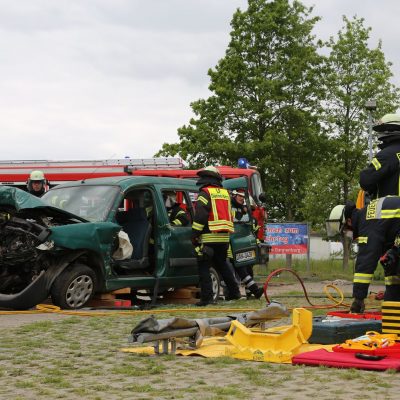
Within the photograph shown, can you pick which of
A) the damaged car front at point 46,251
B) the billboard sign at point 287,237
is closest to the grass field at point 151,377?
the damaged car front at point 46,251

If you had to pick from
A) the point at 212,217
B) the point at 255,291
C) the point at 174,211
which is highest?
the point at 174,211

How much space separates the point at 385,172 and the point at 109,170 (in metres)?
14.0

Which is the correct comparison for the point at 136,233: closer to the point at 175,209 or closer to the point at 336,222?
the point at 175,209

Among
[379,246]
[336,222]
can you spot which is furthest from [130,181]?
[379,246]

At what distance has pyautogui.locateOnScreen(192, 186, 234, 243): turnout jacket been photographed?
11141 millimetres

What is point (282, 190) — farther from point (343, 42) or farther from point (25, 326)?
point (25, 326)

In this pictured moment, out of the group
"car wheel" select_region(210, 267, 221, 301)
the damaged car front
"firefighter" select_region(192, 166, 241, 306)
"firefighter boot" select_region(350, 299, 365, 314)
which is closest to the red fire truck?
"car wheel" select_region(210, 267, 221, 301)

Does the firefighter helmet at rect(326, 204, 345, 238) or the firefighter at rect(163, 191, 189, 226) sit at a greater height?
the firefighter at rect(163, 191, 189, 226)

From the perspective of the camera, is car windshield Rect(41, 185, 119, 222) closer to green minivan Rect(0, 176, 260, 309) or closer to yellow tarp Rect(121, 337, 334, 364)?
green minivan Rect(0, 176, 260, 309)

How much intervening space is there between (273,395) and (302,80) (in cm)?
2720

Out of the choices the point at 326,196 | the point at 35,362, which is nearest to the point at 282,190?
the point at 326,196

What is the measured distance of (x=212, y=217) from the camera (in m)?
11.2

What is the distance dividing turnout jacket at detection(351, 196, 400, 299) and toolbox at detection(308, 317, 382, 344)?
2.50 ft

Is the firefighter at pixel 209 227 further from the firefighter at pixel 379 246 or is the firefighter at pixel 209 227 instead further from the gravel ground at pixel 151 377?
the gravel ground at pixel 151 377
